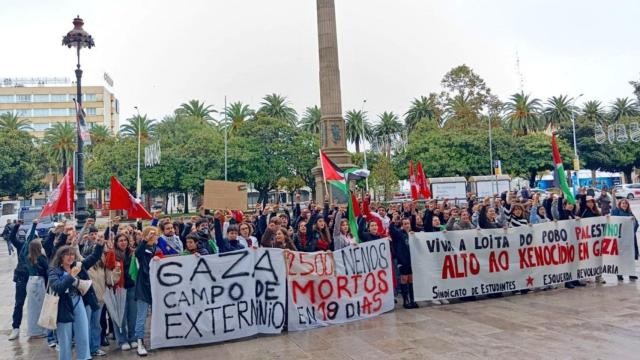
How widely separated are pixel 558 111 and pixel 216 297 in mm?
70761

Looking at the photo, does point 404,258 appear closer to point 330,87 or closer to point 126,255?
point 126,255

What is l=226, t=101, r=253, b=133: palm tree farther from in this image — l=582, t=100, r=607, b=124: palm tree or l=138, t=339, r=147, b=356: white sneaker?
l=138, t=339, r=147, b=356: white sneaker

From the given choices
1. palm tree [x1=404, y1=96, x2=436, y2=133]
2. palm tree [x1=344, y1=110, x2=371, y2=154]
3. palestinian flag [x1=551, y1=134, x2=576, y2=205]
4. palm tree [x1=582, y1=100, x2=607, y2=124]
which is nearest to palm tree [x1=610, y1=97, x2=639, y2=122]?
palm tree [x1=582, y1=100, x2=607, y2=124]

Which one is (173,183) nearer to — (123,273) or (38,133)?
(123,273)

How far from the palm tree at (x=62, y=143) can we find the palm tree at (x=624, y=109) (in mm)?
72666

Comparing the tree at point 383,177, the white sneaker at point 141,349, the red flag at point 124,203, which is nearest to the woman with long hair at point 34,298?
the red flag at point 124,203

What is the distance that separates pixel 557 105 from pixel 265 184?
4161cm

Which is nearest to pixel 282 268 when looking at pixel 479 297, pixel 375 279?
pixel 375 279

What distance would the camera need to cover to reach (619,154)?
60.5m

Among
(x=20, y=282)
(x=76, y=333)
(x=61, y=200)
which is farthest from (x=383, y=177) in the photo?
(x=76, y=333)

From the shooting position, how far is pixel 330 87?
26.9m

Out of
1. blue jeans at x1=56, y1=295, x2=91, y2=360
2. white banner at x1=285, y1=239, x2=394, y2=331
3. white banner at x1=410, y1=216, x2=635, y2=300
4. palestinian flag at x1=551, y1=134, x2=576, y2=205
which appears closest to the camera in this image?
blue jeans at x1=56, y1=295, x2=91, y2=360

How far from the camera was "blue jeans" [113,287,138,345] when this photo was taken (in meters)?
7.55

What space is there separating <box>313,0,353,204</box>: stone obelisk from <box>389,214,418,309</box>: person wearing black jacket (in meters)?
16.8
